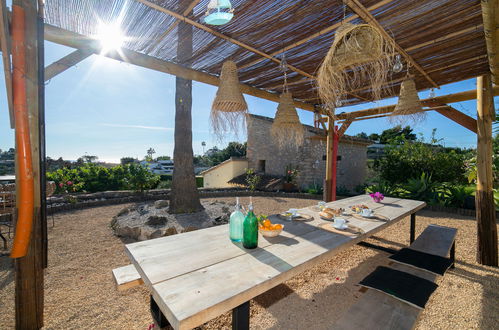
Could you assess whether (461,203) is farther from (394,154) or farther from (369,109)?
(369,109)

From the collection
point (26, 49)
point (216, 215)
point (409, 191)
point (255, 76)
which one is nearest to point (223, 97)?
point (255, 76)

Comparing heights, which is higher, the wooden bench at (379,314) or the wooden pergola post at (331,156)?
the wooden pergola post at (331,156)

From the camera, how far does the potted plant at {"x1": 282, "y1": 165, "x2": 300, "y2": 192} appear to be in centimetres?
939

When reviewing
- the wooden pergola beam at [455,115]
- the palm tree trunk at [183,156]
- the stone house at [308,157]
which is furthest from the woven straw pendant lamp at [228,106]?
the stone house at [308,157]

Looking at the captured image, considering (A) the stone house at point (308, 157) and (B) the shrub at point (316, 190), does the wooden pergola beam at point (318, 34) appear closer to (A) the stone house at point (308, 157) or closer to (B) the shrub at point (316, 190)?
(A) the stone house at point (308, 157)

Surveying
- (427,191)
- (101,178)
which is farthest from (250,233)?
(101,178)

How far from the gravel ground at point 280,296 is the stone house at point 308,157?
20.4ft

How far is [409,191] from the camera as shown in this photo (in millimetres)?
6801

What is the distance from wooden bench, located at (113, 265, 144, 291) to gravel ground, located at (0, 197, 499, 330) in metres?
0.59

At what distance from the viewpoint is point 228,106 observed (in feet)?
8.00

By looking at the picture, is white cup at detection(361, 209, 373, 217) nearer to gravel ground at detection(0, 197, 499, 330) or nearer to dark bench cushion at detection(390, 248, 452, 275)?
dark bench cushion at detection(390, 248, 452, 275)

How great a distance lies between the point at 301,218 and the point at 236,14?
6.88 feet

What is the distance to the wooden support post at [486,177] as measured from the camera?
2865 millimetres

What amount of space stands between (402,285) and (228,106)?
87.8 inches
